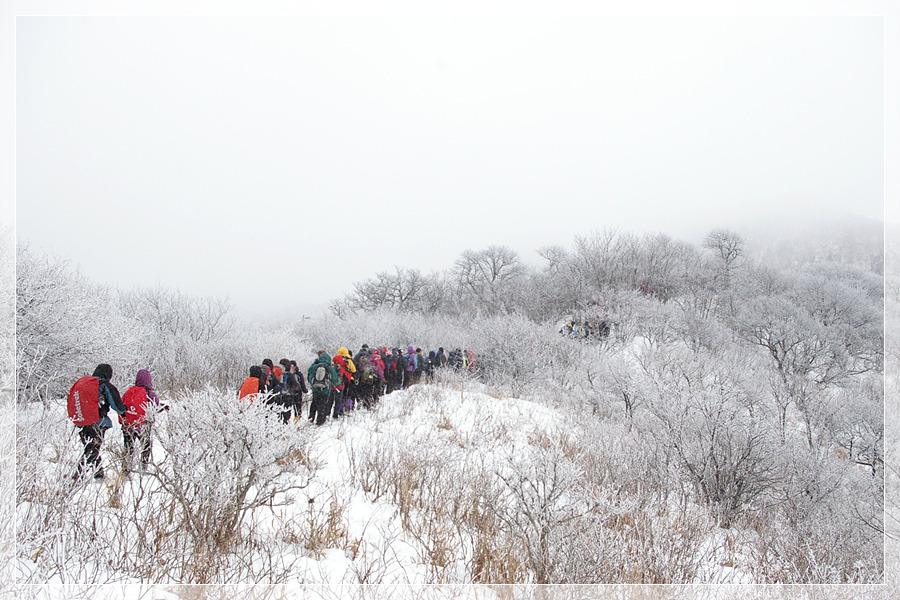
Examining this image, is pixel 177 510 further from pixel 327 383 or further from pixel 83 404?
pixel 327 383

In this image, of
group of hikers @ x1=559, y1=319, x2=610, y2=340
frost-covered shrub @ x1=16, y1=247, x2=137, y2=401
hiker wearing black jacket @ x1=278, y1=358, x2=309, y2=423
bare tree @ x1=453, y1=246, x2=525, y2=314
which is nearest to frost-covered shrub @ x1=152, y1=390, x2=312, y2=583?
hiker wearing black jacket @ x1=278, y1=358, x2=309, y2=423

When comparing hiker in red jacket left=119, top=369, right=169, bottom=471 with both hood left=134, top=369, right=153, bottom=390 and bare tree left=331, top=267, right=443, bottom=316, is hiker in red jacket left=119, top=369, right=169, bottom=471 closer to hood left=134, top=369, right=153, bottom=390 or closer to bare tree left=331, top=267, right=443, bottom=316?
hood left=134, top=369, right=153, bottom=390

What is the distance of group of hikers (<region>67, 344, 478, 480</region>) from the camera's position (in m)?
3.33

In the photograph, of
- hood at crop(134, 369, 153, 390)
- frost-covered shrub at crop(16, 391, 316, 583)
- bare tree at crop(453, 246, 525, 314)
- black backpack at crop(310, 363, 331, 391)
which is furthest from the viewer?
bare tree at crop(453, 246, 525, 314)

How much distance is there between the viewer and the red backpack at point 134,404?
3.67 metres

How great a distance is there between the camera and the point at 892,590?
309cm

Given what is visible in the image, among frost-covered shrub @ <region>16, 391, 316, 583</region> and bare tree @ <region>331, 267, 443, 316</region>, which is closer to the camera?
frost-covered shrub @ <region>16, 391, 316, 583</region>

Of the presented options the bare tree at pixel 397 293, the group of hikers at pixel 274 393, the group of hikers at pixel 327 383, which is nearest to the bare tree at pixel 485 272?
the bare tree at pixel 397 293

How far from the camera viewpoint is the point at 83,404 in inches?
138

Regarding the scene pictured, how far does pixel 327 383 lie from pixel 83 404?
10.1 ft


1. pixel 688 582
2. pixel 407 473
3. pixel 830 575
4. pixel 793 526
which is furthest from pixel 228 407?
pixel 793 526

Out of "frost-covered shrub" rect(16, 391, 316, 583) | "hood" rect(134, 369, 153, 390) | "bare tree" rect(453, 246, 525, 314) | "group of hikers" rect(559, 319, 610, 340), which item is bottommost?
"group of hikers" rect(559, 319, 610, 340)

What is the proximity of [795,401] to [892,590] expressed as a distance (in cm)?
1303

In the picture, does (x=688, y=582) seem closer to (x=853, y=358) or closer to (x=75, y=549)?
(x=75, y=549)
